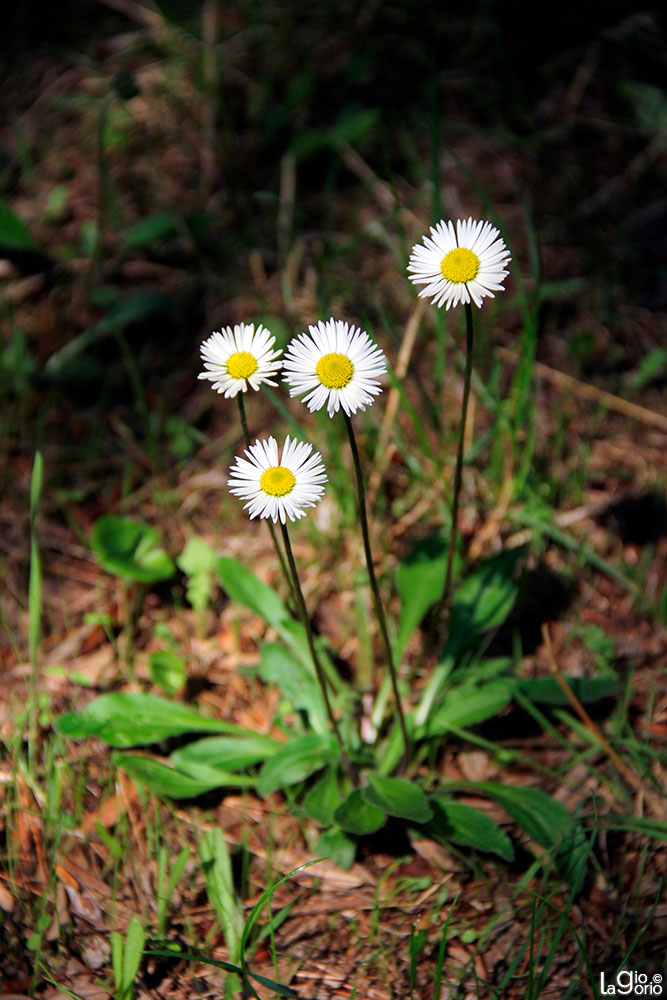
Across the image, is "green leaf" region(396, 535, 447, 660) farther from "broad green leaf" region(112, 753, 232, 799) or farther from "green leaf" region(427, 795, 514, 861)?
"broad green leaf" region(112, 753, 232, 799)

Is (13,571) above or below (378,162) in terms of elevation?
below

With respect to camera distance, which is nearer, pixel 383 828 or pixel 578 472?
pixel 383 828

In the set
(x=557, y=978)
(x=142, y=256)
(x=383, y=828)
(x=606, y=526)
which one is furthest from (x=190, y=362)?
(x=557, y=978)

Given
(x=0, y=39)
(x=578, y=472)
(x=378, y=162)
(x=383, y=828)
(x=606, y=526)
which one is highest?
(x=0, y=39)

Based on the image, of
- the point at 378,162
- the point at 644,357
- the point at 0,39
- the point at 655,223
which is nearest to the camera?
the point at 644,357

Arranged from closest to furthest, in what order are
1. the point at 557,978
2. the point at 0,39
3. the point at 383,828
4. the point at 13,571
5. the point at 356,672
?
the point at 557,978
the point at 383,828
the point at 356,672
the point at 13,571
the point at 0,39

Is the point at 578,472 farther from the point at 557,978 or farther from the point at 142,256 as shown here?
the point at 142,256

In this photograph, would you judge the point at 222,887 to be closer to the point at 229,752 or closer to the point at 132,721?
the point at 229,752
